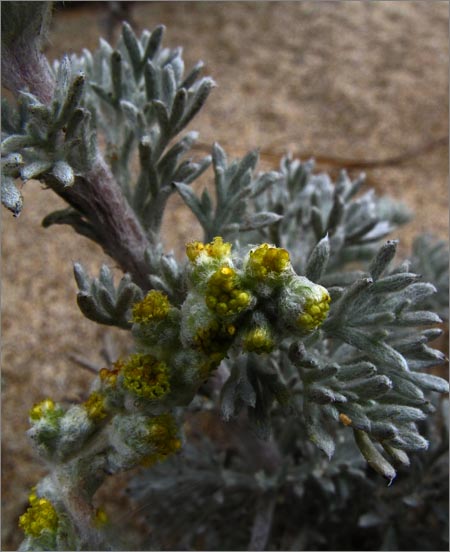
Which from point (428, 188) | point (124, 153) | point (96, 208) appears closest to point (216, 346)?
point (96, 208)

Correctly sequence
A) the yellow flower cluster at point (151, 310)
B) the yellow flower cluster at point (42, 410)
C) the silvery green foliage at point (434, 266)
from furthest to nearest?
A: 1. the silvery green foliage at point (434, 266)
2. the yellow flower cluster at point (42, 410)
3. the yellow flower cluster at point (151, 310)

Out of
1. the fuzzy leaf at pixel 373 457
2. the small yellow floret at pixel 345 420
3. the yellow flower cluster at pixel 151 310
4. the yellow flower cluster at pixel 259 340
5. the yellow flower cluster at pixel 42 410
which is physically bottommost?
the yellow flower cluster at pixel 42 410

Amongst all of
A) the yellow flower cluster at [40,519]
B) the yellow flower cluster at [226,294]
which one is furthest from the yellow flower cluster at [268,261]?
the yellow flower cluster at [40,519]

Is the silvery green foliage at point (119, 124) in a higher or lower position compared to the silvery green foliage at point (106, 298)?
higher

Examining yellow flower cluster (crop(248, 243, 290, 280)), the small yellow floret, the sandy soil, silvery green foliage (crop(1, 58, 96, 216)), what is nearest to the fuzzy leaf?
the small yellow floret

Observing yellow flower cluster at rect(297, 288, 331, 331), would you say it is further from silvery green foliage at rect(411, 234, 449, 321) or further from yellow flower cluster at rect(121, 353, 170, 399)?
silvery green foliage at rect(411, 234, 449, 321)

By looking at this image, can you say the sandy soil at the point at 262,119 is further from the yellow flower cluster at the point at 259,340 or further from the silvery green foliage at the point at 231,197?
the yellow flower cluster at the point at 259,340

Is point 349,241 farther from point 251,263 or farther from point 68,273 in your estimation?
point 68,273

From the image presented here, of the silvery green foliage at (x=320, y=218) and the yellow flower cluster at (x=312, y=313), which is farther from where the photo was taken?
the silvery green foliage at (x=320, y=218)

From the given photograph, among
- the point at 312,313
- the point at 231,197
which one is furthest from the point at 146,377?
the point at 231,197

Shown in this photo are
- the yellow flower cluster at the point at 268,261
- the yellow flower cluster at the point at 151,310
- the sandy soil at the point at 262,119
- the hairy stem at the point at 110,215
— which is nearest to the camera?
the yellow flower cluster at the point at 268,261
